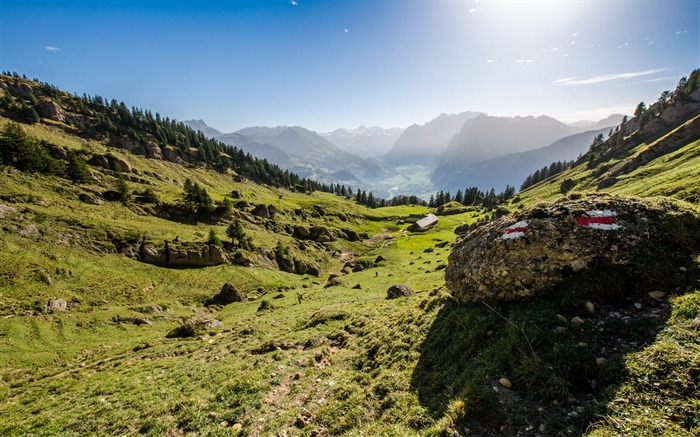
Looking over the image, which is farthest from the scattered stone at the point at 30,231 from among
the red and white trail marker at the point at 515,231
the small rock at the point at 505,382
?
the red and white trail marker at the point at 515,231

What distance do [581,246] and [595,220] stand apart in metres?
1.32

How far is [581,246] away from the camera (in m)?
10.6

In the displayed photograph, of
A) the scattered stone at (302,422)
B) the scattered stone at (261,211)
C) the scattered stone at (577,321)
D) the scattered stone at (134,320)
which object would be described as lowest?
the scattered stone at (134,320)

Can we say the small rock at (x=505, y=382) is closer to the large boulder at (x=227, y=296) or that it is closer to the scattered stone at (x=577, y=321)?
the scattered stone at (x=577, y=321)

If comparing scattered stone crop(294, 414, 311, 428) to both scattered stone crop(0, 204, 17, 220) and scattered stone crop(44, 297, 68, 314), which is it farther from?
scattered stone crop(0, 204, 17, 220)

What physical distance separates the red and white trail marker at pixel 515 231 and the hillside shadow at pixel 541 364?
2834 mm

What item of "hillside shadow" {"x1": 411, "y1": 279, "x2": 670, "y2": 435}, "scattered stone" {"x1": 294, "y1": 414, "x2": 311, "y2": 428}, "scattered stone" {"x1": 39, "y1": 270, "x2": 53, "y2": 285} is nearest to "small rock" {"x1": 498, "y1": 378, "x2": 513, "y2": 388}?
"hillside shadow" {"x1": 411, "y1": 279, "x2": 670, "y2": 435}

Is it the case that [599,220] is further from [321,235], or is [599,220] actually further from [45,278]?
[321,235]

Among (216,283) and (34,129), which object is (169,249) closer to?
(216,283)

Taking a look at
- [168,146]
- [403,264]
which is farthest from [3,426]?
[168,146]

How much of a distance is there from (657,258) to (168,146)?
19951 centimetres

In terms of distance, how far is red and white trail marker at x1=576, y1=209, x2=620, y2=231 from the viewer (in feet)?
34.2

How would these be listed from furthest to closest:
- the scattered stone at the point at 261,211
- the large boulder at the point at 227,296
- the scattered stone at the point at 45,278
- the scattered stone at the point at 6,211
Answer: the scattered stone at the point at 261,211, the large boulder at the point at 227,296, the scattered stone at the point at 6,211, the scattered stone at the point at 45,278

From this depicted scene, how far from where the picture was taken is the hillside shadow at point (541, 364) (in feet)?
22.7
